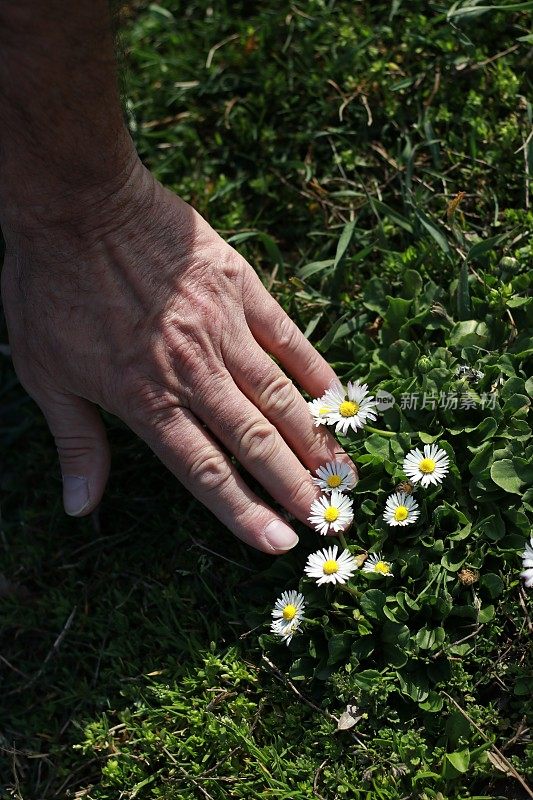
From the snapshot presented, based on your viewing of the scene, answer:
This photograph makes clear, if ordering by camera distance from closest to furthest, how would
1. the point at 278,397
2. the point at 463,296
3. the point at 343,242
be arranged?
the point at 278,397, the point at 463,296, the point at 343,242

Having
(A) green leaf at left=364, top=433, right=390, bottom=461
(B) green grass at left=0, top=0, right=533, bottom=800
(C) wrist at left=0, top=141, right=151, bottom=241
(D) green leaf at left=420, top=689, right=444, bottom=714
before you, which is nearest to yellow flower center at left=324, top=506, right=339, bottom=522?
(B) green grass at left=0, top=0, right=533, bottom=800

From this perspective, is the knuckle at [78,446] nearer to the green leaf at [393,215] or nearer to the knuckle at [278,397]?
the knuckle at [278,397]

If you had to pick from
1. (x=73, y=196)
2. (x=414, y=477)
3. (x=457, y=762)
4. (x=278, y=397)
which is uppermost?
(x=73, y=196)

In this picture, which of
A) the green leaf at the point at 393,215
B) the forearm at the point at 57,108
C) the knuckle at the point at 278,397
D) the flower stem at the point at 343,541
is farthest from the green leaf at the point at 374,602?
the forearm at the point at 57,108

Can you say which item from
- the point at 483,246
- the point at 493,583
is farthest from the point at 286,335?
the point at 493,583

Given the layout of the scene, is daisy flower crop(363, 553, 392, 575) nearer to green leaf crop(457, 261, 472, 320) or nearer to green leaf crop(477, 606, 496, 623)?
green leaf crop(477, 606, 496, 623)

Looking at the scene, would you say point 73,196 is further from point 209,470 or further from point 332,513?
point 332,513
